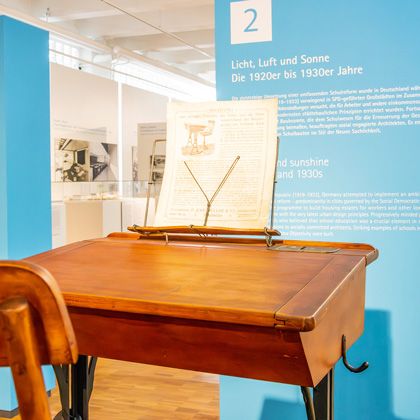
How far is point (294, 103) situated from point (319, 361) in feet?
5.38

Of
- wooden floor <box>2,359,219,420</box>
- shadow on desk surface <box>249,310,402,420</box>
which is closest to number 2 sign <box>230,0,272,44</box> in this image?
shadow on desk surface <box>249,310,402,420</box>

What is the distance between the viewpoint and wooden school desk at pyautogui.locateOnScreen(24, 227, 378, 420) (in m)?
1.33

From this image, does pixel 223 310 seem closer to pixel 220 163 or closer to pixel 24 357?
pixel 24 357

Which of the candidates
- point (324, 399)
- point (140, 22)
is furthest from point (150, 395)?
point (140, 22)

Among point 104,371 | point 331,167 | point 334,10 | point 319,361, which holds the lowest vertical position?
point 104,371

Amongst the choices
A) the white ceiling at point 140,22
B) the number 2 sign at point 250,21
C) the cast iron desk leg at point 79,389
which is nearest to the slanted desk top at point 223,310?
the cast iron desk leg at point 79,389

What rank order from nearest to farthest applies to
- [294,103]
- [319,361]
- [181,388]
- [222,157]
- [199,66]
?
1. [319,361]
2. [222,157]
3. [294,103]
4. [181,388]
5. [199,66]

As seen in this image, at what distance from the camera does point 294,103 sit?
9.23 ft

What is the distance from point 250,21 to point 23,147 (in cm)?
175

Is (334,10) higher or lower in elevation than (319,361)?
higher

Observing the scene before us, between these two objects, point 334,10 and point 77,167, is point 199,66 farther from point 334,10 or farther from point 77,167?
point 334,10

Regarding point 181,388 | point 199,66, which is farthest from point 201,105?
point 199,66

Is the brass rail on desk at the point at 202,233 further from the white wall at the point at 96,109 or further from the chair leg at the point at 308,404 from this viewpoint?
the white wall at the point at 96,109

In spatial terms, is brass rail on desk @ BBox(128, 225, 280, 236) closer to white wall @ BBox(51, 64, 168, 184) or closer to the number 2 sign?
the number 2 sign
